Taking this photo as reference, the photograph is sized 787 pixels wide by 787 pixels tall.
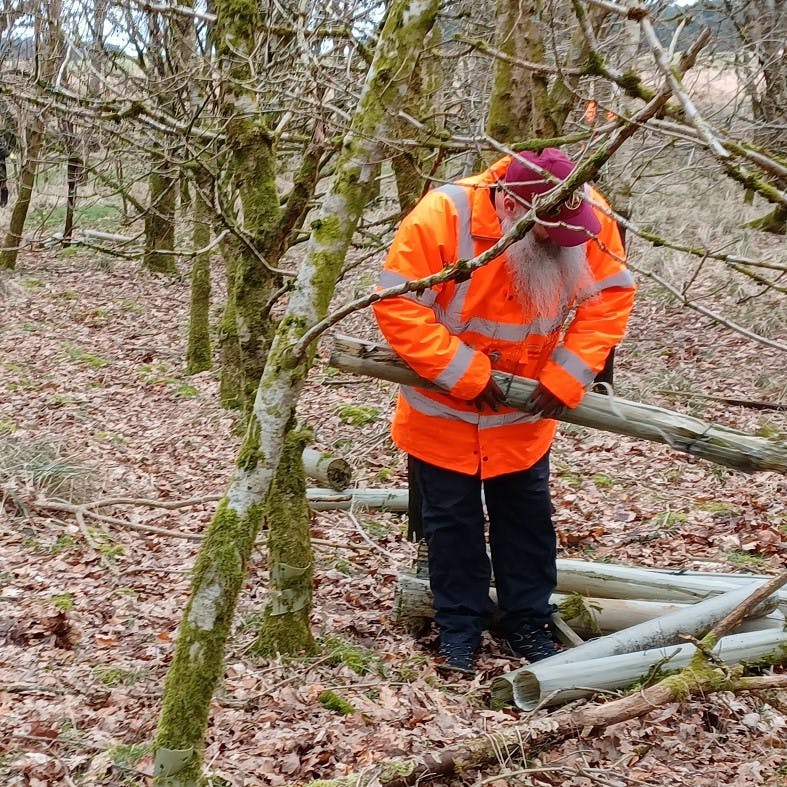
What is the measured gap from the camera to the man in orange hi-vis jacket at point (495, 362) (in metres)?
3.73

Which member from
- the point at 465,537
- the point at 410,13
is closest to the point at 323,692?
the point at 465,537

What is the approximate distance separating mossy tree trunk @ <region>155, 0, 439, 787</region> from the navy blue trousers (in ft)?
4.94

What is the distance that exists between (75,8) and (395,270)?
10.8 m

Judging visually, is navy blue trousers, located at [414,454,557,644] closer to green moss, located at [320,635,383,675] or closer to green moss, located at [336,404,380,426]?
green moss, located at [320,635,383,675]

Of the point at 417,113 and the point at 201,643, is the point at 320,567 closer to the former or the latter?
the point at 201,643

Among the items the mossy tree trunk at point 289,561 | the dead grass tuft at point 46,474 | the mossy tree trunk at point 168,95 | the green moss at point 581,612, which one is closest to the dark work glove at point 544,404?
the mossy tree trunk at point 289,561

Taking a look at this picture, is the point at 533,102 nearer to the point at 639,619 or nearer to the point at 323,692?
the point at 639,619

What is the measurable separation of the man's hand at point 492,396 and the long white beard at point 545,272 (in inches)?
15.5

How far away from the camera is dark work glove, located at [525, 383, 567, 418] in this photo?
12.8ft

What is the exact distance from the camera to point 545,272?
387cm

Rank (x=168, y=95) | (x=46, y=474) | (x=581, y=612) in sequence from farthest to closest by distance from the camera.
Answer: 1. (x=168, y=95)
2. (x=46, y=474)
3. (x=581, y=612)

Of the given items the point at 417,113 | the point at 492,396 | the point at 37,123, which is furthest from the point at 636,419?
the point at 37,123

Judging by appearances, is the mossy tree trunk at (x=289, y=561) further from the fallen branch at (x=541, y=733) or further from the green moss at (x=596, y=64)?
the green moss at (x=596, y=64)

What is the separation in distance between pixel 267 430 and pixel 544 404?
4.85ft
